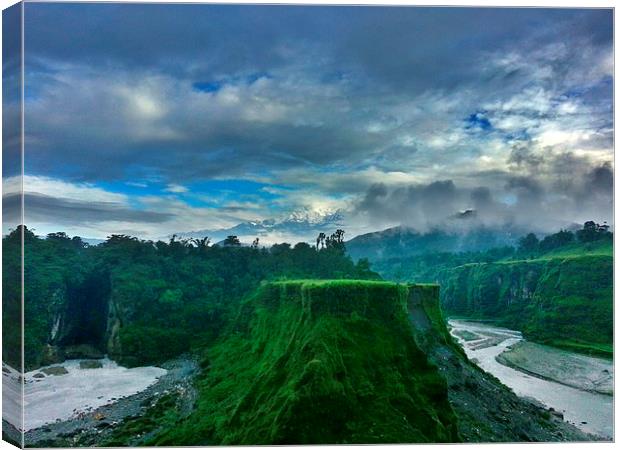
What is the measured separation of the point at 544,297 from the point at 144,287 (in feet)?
54.5

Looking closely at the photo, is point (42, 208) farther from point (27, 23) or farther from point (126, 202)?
point (27, 23)

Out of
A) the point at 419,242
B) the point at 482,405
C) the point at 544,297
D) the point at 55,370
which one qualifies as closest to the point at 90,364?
the point at 55,370

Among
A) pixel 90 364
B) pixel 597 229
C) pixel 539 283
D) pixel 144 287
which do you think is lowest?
pixel 90 364

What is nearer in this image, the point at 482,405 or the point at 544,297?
the point at 482,405

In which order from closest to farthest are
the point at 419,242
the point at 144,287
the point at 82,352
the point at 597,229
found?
the point at 597,229 → the point at 82,352 → the point at 144,287 → the point at 419,242

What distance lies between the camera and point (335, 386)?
8281 millimetres

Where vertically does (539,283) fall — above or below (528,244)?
below

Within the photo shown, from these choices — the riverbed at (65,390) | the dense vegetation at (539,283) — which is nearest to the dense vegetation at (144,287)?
the riverbed at (65,390)

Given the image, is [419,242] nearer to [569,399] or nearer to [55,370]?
[569,399]

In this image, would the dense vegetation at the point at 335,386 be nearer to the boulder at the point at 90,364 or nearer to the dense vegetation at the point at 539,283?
the boulder at the point at 90,364

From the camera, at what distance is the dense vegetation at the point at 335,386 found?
8.15 m

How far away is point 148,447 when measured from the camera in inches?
330

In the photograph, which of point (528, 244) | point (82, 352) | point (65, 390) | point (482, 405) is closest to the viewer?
point (65, 390)

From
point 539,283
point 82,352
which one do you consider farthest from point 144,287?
point 539,283
